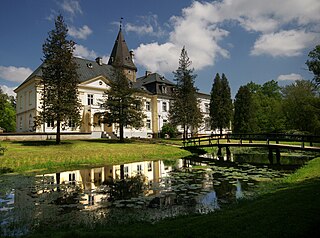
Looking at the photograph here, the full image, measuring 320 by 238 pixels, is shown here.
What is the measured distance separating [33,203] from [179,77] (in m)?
31.2

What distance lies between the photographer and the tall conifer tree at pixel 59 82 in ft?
76.6

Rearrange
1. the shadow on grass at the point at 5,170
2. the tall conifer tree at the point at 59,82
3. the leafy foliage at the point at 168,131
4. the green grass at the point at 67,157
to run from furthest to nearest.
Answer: the leafy foliage at the point at 168,131
the tall conifer tree at the point at 59,82
the green grass at the point at 67,157
the shadow on grass at the point at 5,170

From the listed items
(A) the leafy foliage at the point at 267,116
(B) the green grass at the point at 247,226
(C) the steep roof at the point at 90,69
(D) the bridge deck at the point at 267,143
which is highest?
(C) the steep roof at the point at 90,69

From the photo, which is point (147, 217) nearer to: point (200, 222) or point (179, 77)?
point (200, 222)

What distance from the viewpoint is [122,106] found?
29.9 meters

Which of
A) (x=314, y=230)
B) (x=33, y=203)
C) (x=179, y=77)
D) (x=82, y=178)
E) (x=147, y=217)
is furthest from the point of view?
(x=179, y=77)

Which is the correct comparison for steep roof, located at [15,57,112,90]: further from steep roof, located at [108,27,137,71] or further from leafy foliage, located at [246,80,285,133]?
leafy foliage, located at [246,80,285,133]

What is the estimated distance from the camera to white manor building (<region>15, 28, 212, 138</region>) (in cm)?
3322

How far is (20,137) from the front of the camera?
89.0ft

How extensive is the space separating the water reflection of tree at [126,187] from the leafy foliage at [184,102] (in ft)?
72.3

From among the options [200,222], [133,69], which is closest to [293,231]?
[200,222]

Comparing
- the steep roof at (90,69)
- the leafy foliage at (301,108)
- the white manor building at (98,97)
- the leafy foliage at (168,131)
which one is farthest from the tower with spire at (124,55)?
the leafy foliage at (301,108)

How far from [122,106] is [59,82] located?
8.02 metres

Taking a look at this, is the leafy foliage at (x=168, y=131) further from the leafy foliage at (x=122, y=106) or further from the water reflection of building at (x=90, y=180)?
the water reflection of building at (x=90, y=180)
